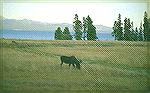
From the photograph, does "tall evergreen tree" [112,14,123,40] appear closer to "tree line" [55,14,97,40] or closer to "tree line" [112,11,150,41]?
"tree line" [112,11,150,41]

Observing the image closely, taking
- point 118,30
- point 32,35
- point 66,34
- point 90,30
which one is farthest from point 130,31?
point 32,35

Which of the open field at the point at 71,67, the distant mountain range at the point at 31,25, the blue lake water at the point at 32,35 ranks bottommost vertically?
the open field at the point at 71,67

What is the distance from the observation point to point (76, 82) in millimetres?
5020

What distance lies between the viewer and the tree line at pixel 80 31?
16.0 feet

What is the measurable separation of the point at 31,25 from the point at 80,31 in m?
0.90

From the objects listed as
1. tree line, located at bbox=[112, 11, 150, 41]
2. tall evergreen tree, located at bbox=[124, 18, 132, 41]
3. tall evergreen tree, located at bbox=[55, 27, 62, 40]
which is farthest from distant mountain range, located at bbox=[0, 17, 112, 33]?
tall evergreen tree, located at bbox=[124, 18, 132, 41]

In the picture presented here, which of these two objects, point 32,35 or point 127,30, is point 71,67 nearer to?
point 32,35

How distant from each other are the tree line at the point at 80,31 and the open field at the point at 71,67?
0.11m

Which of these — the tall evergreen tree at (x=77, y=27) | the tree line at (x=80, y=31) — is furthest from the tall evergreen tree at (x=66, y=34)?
the tall evergreen tree at (x=77, y=27)

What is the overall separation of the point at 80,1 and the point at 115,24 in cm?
76

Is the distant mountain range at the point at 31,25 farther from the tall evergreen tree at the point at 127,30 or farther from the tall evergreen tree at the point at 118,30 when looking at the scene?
the tall evergreen tree at the point at 127,30

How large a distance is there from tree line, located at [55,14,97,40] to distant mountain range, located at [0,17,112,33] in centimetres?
8

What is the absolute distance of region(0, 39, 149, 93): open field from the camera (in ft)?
16.3

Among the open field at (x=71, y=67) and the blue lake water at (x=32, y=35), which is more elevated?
the blue lake water at (x=32, y=35)
